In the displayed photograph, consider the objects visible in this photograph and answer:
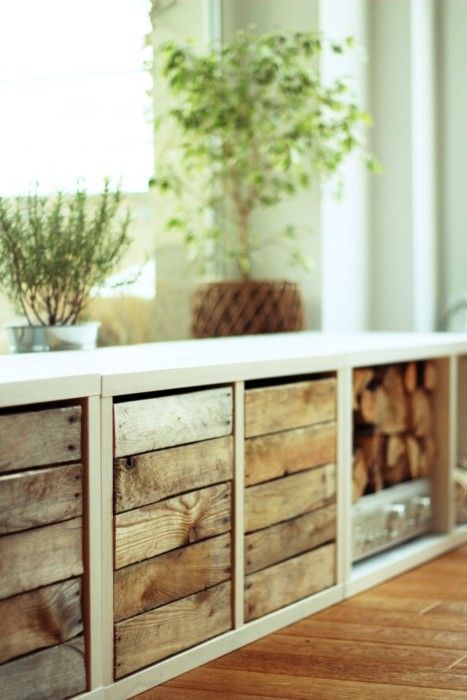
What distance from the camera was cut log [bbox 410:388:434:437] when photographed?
307cm

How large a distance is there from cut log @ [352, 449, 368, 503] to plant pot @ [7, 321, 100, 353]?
0.78 meters

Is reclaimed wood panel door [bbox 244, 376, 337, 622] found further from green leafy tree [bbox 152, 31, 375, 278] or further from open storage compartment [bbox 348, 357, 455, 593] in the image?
green leafy tree [bbox 152, 31, 375, 278]

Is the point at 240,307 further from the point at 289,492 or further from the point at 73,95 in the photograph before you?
the point at 289,492

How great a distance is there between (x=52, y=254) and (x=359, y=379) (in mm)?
842

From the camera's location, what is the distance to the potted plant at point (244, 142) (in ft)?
10.5

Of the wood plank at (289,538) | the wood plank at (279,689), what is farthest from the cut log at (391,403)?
the wood plank at (279,689)

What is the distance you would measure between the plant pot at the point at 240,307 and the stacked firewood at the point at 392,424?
456mm

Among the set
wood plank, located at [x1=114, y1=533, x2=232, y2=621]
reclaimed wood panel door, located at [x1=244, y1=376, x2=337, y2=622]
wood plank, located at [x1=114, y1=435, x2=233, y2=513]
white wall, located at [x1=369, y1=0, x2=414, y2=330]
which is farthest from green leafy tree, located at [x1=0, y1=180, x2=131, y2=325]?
white wall, located at [x1=369, y1=0, x2=414, y2=330]

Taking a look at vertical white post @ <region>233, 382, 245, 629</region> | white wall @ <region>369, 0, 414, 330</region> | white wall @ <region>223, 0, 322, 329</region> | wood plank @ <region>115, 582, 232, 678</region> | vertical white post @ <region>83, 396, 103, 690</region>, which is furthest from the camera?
white wall @ <region>369, 0, 414, 330</region>

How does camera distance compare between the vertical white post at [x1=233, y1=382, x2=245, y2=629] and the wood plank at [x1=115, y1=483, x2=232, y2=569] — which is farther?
the vertical white post at [x1=233, y1=382, x2=245, y2=629]

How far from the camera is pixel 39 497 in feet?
5.72

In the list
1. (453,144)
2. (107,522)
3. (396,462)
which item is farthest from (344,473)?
(453,144)

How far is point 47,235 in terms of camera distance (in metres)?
2.61

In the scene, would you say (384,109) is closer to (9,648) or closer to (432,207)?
(432,207)
